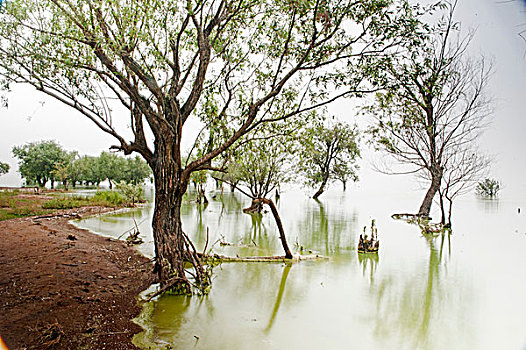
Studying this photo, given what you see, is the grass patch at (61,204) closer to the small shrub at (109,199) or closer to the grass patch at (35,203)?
the grass patch at (35,203)

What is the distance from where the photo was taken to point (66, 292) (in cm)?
477

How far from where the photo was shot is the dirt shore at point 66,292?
12.2 ft

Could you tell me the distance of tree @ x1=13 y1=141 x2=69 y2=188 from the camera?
595 inches

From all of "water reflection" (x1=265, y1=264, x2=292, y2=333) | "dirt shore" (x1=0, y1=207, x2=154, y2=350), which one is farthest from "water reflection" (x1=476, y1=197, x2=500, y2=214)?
"dirt shore" (x1=0, y1=207, x2=154, y2=350)

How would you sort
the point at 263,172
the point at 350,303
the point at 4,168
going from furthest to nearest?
the point at 263,172 < the point at 4,168 < the point at 350,303

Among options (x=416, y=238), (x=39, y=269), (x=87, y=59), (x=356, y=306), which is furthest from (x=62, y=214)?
(x=416, y=238)

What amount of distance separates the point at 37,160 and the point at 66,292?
14110mm

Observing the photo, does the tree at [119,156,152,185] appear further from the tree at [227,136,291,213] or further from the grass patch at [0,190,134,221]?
the tree at [227,136,291,213]

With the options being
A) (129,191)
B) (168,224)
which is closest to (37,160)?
(129,191)

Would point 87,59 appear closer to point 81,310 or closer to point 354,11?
point 81,310

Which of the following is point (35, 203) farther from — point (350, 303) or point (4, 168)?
point (350, 303)

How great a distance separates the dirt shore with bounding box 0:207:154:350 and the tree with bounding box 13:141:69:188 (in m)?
8.55

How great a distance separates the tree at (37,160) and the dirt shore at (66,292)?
8549 millimetres

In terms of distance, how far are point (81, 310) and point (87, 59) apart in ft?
11.9
